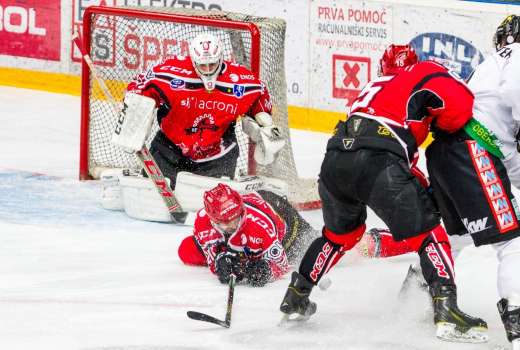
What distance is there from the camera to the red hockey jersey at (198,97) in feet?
22.1

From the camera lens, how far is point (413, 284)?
16.6 ft

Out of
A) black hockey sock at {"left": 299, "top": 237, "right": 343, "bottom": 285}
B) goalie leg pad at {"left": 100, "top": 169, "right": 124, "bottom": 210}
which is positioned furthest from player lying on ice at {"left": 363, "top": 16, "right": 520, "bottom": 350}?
goalie leg pad at {"left": 100, "top": 169, "right": 124, "bottom": 210}

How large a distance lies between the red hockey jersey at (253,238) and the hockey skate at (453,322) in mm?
1110

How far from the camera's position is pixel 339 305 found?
5.08 m

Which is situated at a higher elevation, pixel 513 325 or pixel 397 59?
pixel 397 59

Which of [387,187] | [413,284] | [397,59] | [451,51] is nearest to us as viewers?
[387,187]

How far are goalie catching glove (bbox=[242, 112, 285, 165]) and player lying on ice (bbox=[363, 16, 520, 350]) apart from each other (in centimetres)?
213

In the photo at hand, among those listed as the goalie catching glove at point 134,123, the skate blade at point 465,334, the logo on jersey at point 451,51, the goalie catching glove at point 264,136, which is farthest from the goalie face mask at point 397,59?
the logo on jersey at point 451,51

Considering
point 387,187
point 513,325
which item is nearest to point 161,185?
point 387,187

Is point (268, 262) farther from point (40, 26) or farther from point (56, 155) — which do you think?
point (40, 26)

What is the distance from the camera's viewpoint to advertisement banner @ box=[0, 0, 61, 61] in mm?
10047

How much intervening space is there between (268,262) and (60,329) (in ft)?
3.29

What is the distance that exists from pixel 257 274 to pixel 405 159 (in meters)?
1.11

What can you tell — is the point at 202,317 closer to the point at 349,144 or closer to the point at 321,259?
the point at 321,259
